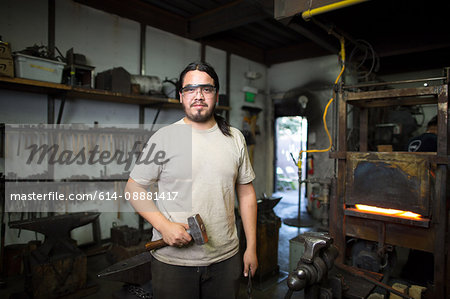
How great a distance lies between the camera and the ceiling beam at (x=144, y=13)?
399cm

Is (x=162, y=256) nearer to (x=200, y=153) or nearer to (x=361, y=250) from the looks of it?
(x=200, y=153)

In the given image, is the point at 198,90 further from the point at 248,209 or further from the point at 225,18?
the point at 225,18

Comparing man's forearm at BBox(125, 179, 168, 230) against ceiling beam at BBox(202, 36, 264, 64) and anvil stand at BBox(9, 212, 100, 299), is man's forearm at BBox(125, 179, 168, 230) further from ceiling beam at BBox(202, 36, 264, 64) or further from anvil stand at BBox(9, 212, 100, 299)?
ceiling beam at BBox(202, 36, 264, 64)

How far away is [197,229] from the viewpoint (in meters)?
1.39

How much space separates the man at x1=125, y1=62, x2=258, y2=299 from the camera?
1438 mm

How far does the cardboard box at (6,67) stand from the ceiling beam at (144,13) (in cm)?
142

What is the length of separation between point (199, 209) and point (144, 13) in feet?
12.9

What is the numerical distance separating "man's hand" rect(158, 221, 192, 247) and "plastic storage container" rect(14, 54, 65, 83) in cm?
249

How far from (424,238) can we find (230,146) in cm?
196

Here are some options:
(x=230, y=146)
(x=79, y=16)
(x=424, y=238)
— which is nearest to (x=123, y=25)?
(x=79, y=16)

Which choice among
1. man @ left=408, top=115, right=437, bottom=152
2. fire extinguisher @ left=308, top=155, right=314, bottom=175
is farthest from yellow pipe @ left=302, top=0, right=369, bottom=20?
fire extinguisher @ left=308, top=155, right=314, bottom=175

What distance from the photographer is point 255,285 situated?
3076 mm

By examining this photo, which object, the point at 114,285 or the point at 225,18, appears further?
the point at 225,18

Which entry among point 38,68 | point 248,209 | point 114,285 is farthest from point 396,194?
point 38,68
